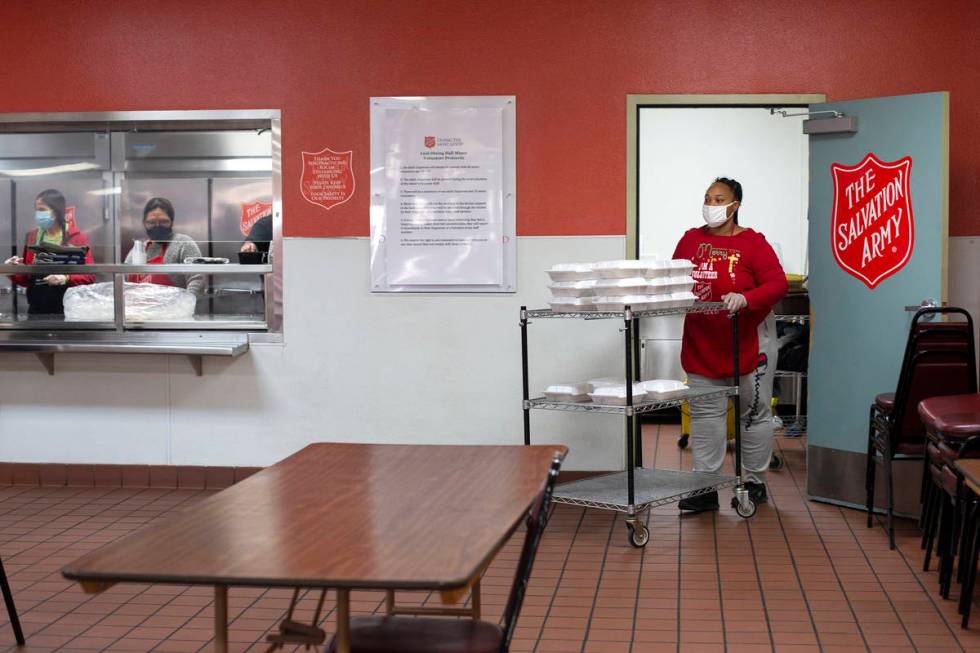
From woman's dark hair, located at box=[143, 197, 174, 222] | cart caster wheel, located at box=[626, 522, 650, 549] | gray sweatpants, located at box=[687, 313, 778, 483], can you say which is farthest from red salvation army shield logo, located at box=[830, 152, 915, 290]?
woman's dark hair, located at box=[143, 197, 174, 222]

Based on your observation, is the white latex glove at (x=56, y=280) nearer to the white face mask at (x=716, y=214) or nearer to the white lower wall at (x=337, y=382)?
the white lower wall at (x=337, y=382)

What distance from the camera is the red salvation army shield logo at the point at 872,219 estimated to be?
211 inches

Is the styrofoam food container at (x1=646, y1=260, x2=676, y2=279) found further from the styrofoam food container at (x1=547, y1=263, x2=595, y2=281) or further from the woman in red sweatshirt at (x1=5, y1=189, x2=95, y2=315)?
the woman in red sweatshirt at (x1=5, y1=189, x2=95, y2=315)

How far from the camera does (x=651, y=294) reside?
16.6ft

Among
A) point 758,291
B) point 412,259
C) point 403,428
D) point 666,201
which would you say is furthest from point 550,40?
point 666,201

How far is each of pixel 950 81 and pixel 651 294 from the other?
6.67ft

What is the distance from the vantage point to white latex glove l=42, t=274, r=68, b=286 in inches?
249

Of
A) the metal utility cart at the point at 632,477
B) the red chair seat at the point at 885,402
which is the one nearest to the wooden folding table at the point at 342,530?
the metal utility cart at the point at 632,477

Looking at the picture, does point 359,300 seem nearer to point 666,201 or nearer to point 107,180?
point 107,180

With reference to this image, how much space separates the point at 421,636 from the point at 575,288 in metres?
2.83

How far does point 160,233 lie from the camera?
6.25 metres

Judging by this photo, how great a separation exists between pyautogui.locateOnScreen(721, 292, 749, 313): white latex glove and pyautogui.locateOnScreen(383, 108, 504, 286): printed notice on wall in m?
1.26

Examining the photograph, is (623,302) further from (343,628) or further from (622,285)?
(343,628)

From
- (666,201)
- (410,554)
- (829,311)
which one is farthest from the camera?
(666,201)
